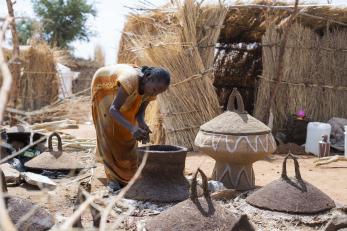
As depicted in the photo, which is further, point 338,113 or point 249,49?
point 249,49

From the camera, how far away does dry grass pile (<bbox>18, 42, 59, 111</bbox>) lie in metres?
13.8

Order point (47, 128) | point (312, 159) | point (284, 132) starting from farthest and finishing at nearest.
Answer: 1. point (47, 128)
2. point (284, 132)
3. point (312, 159)

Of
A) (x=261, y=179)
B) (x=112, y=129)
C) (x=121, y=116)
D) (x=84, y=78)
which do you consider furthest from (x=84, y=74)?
(x=121, y=116)

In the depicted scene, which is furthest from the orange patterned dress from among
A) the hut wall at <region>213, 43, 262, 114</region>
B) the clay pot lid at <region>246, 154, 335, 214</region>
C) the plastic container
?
the hut wall at <region>213, 43, 262, 114</region>

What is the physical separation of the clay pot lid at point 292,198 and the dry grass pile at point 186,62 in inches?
160

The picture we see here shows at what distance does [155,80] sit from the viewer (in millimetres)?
4227

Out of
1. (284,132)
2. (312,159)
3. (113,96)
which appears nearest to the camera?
(113,96)

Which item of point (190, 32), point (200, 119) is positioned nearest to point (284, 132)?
point (200, 119)

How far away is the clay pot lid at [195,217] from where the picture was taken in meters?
3.05

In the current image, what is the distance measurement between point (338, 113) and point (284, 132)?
1.13 m

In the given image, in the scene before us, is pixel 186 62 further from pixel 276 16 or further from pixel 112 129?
pixel 112 129

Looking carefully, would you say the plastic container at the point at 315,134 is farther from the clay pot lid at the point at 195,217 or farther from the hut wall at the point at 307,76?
the clay pot lid at the point at 195,217

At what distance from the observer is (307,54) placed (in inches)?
362

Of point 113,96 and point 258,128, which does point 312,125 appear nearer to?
point 258,128
